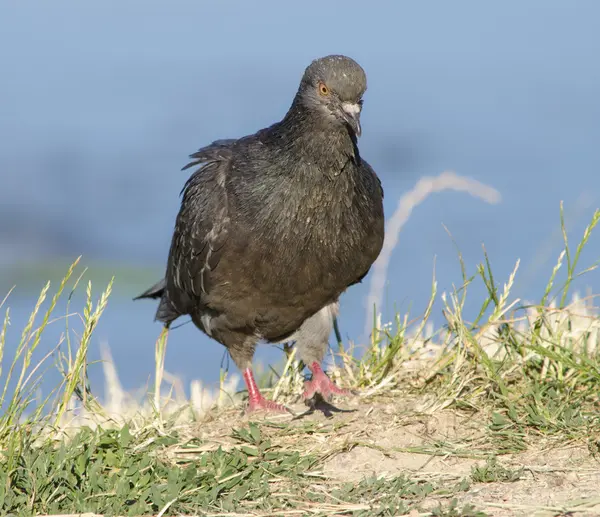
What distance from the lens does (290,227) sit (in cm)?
532

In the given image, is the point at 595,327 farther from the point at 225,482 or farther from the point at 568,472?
the point at 225,482

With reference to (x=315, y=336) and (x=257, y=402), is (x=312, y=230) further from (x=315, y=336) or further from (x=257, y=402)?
(x=257, y=402)

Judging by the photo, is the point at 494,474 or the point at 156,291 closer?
the point at 494,474

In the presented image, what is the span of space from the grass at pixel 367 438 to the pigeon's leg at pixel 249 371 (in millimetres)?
167

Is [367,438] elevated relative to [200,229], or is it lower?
lower

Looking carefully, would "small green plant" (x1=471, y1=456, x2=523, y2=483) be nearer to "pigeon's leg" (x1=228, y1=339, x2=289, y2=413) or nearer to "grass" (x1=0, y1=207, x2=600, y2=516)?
"grass" (x1=0, y1=207, x2=600, y2=516)

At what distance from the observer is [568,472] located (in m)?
4.16

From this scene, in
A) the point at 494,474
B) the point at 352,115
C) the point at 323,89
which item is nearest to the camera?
the point at 494,474

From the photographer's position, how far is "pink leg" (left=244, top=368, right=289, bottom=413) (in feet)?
18.5

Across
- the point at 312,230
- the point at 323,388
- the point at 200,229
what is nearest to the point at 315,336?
the point at 323,388

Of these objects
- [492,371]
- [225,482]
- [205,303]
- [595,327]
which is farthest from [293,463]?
[595,327]

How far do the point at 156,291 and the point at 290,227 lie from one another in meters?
2.19

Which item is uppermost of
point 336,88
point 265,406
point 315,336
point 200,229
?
point 336,88

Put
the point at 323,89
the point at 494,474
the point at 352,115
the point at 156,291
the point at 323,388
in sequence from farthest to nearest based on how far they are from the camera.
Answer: the point at 156,291 → the point at 323,388 → the point at 323,89 → the point at 352,115 → the point at 494,474
